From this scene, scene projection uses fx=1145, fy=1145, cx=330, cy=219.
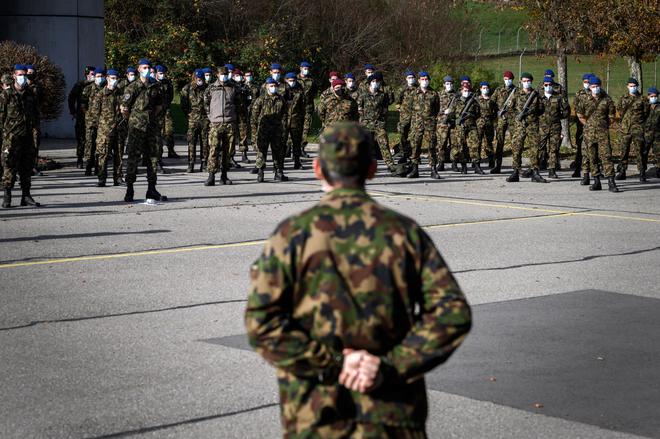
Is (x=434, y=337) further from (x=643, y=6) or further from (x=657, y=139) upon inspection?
(x=643, y=6)

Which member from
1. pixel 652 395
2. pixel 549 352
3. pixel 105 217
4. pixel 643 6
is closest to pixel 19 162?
pixel 105 217

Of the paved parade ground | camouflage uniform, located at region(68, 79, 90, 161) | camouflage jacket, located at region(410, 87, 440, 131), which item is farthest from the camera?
camouflage uniform, located at region(68, 79, 90, 161)

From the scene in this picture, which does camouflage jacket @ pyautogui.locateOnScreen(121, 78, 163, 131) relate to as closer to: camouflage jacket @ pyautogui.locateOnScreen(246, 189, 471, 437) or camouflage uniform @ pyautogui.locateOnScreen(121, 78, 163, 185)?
camouflage uniform @ pyautogui.locateOnScreen(121, 78, 163, 185)

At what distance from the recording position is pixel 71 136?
112 feet

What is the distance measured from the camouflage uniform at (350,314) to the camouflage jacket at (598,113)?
16827mm

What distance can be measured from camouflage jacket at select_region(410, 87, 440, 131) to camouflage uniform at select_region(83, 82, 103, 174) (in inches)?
243

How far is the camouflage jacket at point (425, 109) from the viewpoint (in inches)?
889

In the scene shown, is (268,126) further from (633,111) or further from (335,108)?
(633,111)

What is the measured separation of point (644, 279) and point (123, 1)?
37.3 meters

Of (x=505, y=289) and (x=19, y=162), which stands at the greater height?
(x=19, y=162)

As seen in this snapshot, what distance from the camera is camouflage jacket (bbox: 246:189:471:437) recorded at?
3.59 metres

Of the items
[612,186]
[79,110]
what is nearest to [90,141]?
[79,110]

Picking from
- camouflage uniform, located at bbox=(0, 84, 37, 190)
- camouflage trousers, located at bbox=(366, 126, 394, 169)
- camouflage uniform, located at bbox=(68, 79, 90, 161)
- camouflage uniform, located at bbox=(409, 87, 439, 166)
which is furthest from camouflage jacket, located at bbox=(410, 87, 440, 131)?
camouflage uniform, located at bbox=(0, 84, 37, 190)

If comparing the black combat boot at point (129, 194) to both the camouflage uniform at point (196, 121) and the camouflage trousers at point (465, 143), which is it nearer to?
the camouflage uniform at point (196, 121)
